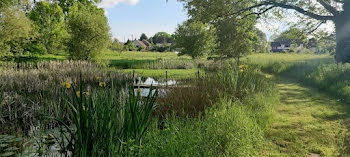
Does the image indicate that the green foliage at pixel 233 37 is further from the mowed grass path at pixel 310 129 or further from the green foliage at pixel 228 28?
the mowed grass path at pixel 310 129

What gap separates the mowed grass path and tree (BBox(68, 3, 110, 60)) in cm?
1315

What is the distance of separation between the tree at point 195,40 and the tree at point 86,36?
9628mm

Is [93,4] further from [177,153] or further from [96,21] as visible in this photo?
[177,153]

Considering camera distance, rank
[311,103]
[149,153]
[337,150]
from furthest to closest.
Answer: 1. [311,103]
2. [337,150]
3. [149,153]

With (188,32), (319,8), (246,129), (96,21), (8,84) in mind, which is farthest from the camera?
(188,32)

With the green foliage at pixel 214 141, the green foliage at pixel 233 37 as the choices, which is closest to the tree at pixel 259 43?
the green foliage at pixel 233 37

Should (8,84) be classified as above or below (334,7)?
below

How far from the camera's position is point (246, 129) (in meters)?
3.39

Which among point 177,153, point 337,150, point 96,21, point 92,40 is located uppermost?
point 96,21

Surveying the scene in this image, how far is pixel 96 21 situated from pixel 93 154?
1615 centimetres

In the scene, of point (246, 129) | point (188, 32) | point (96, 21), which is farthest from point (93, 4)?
point (246, 129)

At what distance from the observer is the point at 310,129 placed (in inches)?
201

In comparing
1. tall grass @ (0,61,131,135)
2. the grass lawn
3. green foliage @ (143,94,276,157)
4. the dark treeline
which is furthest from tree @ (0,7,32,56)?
green foliage @ (143,94,276,157)

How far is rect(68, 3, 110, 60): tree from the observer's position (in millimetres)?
17125
